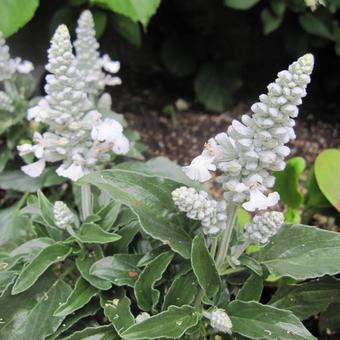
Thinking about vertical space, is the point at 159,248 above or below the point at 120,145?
below

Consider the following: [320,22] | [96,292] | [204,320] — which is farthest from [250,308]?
[320,22]

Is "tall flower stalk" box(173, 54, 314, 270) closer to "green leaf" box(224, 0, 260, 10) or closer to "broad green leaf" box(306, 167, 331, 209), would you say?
"broad green leaf" box(306, 167, 331, 209)

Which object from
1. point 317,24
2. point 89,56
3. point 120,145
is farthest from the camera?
point 317,24

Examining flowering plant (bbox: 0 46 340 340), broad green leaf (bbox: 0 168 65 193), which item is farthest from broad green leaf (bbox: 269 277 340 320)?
broad green leaf (bbox: 0 168 65 193)

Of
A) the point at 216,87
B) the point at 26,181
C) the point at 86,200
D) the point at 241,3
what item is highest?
the point at 241,3

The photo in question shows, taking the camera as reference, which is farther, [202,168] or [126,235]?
[126,235]

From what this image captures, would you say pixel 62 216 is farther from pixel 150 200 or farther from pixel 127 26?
pixel 127 26

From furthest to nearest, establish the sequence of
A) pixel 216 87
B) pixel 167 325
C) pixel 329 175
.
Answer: pixel 216 87 → pixel 329 175 → pixel 167 325

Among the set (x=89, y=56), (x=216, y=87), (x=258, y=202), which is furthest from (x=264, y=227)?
(x=216, y=87)
